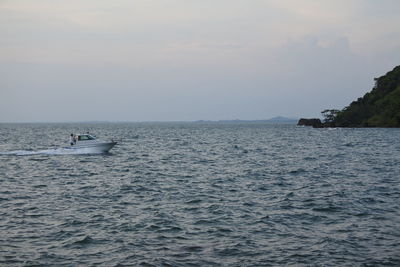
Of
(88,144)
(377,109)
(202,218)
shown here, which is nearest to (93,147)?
(88,144)

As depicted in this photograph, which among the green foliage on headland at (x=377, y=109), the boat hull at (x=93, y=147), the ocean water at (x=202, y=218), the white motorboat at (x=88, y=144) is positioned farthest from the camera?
the green foliage on headland at (x=377, y=109)

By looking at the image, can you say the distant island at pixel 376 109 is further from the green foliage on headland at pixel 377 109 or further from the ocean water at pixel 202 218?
the ocean water at pixel 202 218

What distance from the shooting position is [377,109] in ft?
553

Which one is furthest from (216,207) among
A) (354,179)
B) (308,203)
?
(354,179)

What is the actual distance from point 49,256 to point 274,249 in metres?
7.08

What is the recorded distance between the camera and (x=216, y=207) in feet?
73.8

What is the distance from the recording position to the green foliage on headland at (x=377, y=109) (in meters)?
157

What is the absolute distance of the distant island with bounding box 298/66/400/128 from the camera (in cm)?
15712

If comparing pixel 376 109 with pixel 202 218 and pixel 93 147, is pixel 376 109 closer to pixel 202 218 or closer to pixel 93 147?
pixel 93 147

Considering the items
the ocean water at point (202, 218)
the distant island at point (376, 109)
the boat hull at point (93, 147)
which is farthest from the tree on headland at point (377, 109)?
the ocean water at point (202, 218)

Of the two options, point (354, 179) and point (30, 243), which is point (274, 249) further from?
point (354, 179)

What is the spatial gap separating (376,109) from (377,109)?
34.5 inches

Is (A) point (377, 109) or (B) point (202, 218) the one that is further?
(A) point (377, 109)

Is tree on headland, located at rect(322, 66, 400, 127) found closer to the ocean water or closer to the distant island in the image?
the distant island
